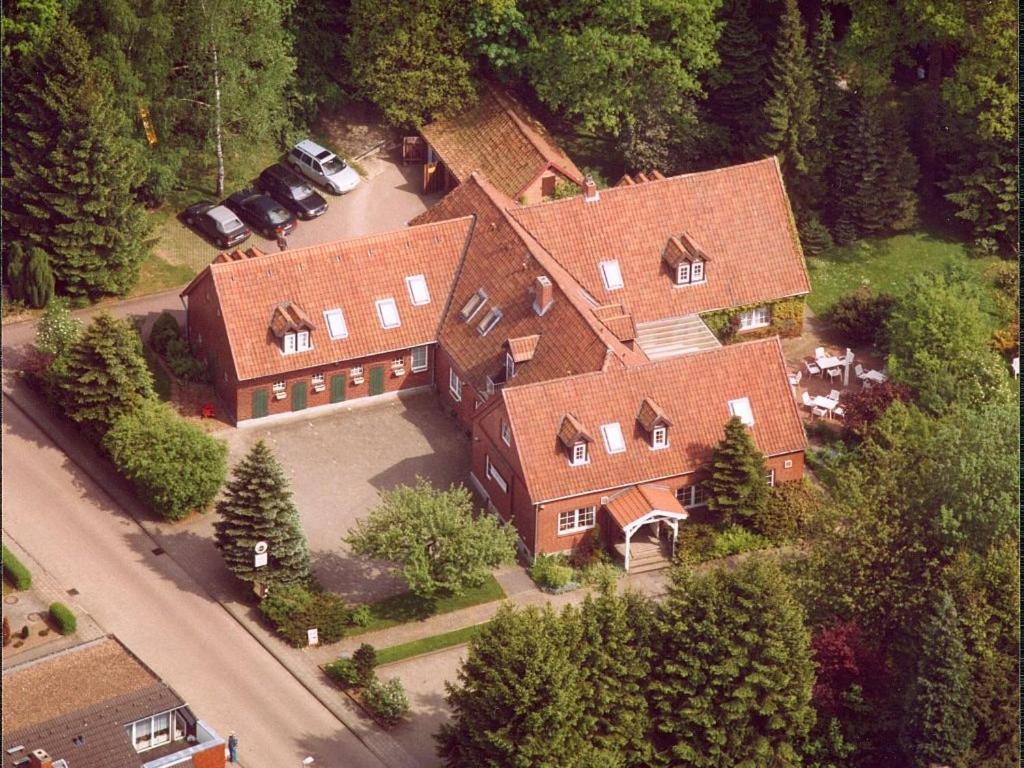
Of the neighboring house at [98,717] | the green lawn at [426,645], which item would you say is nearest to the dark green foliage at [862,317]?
the green lawn at [426,645]

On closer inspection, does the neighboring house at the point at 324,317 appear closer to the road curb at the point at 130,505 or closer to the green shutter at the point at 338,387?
the green shutter at the point at 338,387

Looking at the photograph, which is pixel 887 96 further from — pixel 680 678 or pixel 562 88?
pixel 680 678

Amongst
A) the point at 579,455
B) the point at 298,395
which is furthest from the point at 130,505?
the point at 579,455

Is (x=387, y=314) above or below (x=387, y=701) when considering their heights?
above

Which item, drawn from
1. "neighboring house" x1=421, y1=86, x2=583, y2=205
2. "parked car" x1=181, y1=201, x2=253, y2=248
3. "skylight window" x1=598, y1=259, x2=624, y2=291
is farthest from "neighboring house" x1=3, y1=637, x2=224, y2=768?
"neighboring house" x1=421, y1=86, x2=583, y2=205

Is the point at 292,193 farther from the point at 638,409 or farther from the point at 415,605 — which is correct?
the point at 415,605

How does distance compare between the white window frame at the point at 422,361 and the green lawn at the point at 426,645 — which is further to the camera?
the white window frame at the point at 422,361

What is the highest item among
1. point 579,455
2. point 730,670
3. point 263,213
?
point 263,213

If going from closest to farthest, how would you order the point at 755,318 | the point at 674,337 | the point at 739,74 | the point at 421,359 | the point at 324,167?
the point at 421,359 → the point at 674,337 → the point at 755,318 → the point at 324,167 → the point at 739,74

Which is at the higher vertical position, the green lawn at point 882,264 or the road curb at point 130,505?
the green lawn at point 882,264
